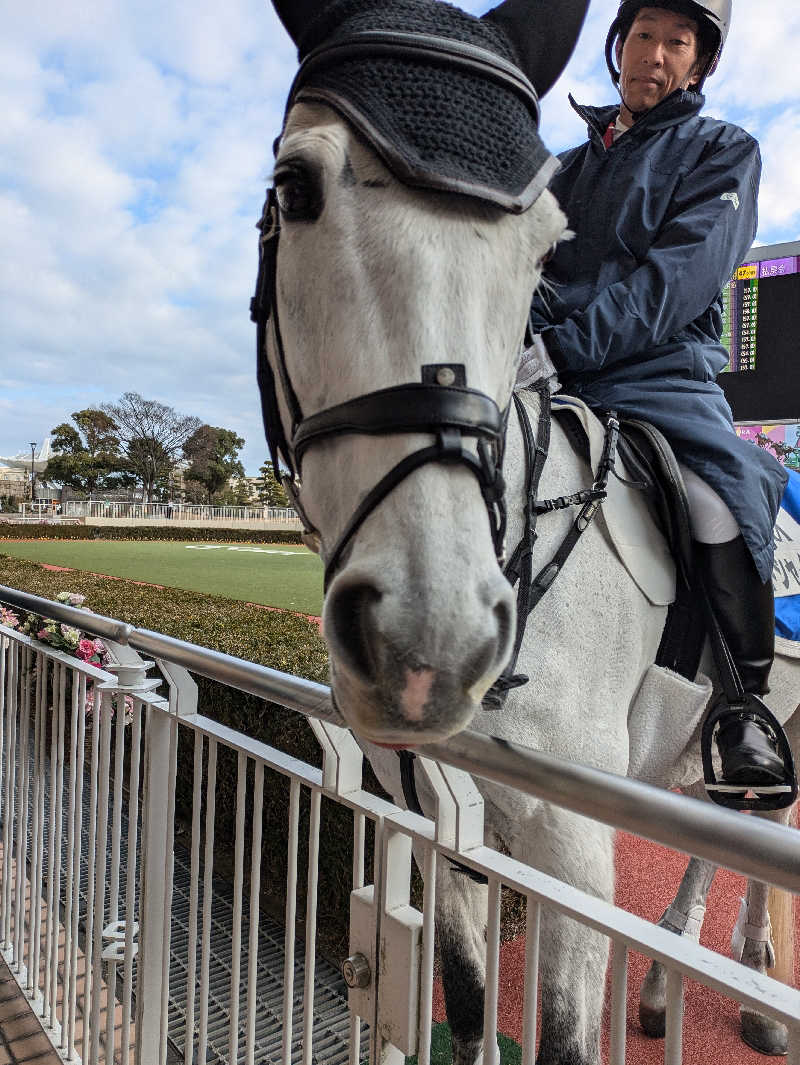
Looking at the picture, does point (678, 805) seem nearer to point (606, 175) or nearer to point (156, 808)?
point (156, 808)

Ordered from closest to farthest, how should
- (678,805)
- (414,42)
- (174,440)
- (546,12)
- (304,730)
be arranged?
1. (678,805)
2. (414,42)
3. (546,12)
4. (304,730)
5. (174,440)

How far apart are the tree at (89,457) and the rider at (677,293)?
65281 millimetres

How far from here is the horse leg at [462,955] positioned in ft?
5.98

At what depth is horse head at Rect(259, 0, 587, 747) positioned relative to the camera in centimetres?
91

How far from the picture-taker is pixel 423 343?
1.02 meters

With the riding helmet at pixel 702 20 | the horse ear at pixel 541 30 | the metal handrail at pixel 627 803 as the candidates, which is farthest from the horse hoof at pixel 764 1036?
the riding helmet at pixel 702 20

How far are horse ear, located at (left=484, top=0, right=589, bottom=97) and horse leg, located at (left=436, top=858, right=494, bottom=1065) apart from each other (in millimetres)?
1785

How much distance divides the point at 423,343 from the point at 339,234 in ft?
0.78

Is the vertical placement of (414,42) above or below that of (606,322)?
above

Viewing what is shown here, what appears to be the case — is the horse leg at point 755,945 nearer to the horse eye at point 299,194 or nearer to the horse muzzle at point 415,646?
the horse muzzle at point 415,646

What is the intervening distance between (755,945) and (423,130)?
3.22 m

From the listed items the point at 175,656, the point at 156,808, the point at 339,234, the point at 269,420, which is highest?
the point at 339,234

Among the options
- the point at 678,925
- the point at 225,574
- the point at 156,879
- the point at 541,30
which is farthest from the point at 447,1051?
the point at 225,574

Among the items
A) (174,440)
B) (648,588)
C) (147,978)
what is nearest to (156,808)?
(147,978)
